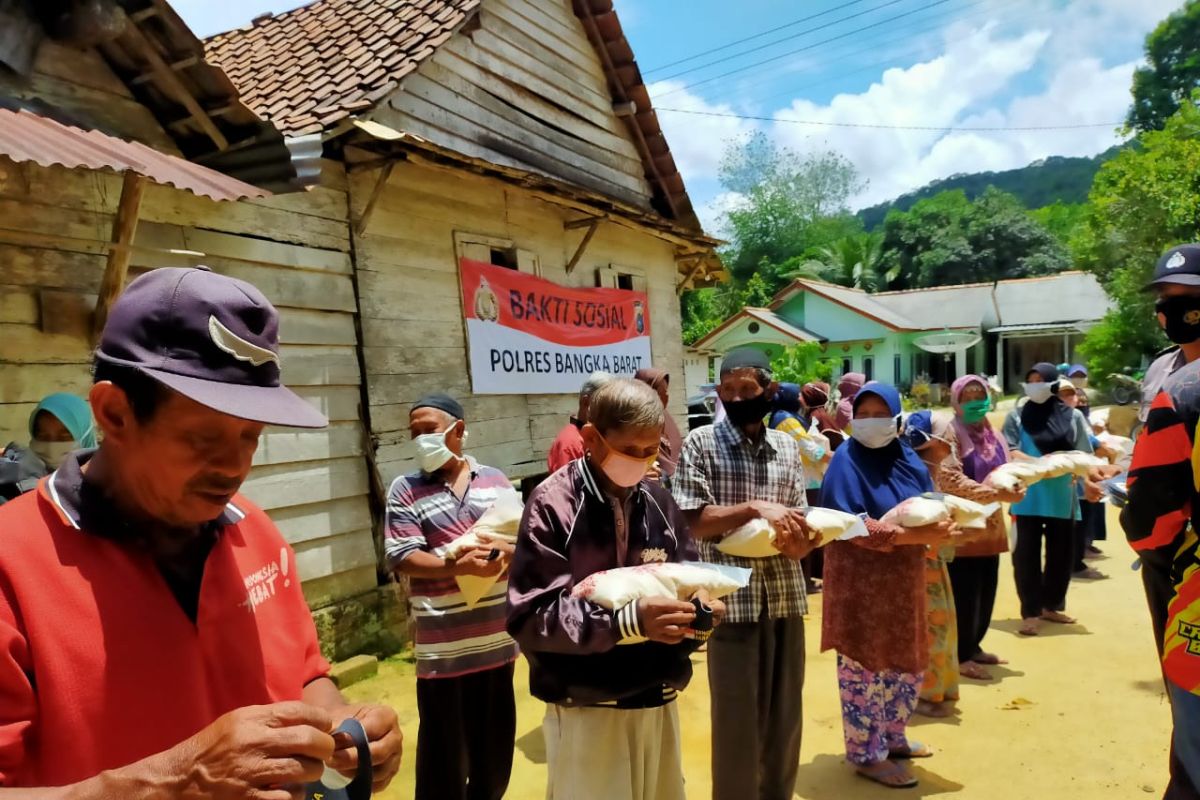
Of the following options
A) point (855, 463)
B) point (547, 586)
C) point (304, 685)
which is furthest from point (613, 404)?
point (855, 463)

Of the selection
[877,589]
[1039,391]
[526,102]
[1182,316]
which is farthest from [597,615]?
[526,102]

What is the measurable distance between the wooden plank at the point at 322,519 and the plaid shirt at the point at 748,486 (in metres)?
3.30

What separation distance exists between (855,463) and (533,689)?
2152mm

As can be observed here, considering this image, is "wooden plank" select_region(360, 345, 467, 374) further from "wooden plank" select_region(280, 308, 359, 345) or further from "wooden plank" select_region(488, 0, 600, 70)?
"wooden plank" select_region(488, 0, 600, 70)

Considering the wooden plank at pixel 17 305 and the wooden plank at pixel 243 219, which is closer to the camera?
the wooden plank at pixel 17 305

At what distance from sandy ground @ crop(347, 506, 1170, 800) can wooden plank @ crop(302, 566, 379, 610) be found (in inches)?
25.2

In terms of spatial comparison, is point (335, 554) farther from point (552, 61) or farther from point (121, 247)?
point (552, 61)

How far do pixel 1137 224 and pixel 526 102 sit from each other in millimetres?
17395

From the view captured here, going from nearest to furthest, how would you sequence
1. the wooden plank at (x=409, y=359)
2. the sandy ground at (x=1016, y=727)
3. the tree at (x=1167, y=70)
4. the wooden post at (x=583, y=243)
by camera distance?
the sandy ground at (x=1016, y=727) < the wooden plank at (x=409, y=359) < the wooden post at (x=583, y=243) < the tree at (x=1167, y=70)

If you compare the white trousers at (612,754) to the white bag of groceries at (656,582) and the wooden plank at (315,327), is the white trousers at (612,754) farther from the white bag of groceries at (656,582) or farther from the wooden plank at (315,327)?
the wooden plank at (315,327)

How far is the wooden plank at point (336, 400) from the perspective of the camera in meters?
5.42

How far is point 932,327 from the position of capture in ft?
107

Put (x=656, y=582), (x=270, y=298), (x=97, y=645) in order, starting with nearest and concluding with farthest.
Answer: (x=97, y=645) < (x=656, y=582) < (x=270, y=298)

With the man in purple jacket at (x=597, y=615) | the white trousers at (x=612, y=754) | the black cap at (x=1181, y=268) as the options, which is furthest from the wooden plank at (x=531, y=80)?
the white trousers at (x=612, y=754)
